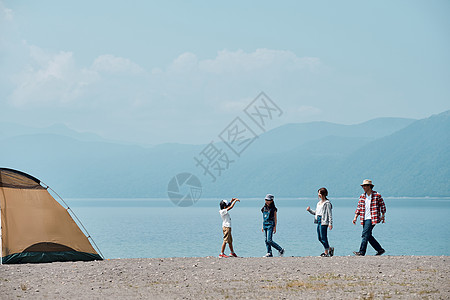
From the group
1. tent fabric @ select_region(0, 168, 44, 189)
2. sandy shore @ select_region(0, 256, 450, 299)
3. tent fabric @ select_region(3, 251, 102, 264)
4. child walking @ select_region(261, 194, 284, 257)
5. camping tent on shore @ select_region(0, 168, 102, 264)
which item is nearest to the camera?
sandy shore @ select_region(0, 256, 450, 299)

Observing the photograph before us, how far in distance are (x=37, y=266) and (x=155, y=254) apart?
61.7 ft

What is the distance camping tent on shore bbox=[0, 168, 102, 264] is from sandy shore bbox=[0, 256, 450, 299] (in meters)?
0.92

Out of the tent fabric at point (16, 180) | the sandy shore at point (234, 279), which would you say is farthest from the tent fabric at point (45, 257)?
the tent fabric at point (16, 180)

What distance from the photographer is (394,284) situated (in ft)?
35.5

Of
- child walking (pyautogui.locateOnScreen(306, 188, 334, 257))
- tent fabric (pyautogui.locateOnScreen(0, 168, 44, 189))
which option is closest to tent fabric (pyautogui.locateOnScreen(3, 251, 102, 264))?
tent fabric (pyautogui.locateOnScreen(0, 168, 44, 189))

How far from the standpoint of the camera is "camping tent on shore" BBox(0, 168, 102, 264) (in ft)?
47.7

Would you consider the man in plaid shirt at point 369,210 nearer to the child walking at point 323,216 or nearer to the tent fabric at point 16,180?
the child walking at point 323,216

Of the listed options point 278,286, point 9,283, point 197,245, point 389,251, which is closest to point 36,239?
point 9,283

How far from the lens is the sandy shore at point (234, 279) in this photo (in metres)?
10.2

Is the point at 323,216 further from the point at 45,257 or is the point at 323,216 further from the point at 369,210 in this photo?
the point at 45,257

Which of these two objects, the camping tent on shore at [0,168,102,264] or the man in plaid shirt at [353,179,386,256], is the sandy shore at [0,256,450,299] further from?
the man in plaid shirt at [353,179,386,256]

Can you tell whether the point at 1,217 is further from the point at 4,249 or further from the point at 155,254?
the point at 155,254

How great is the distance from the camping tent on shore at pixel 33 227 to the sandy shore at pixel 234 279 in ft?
3.02

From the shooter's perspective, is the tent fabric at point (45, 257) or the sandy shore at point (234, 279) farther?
the tent fabric at point (45, 257)
